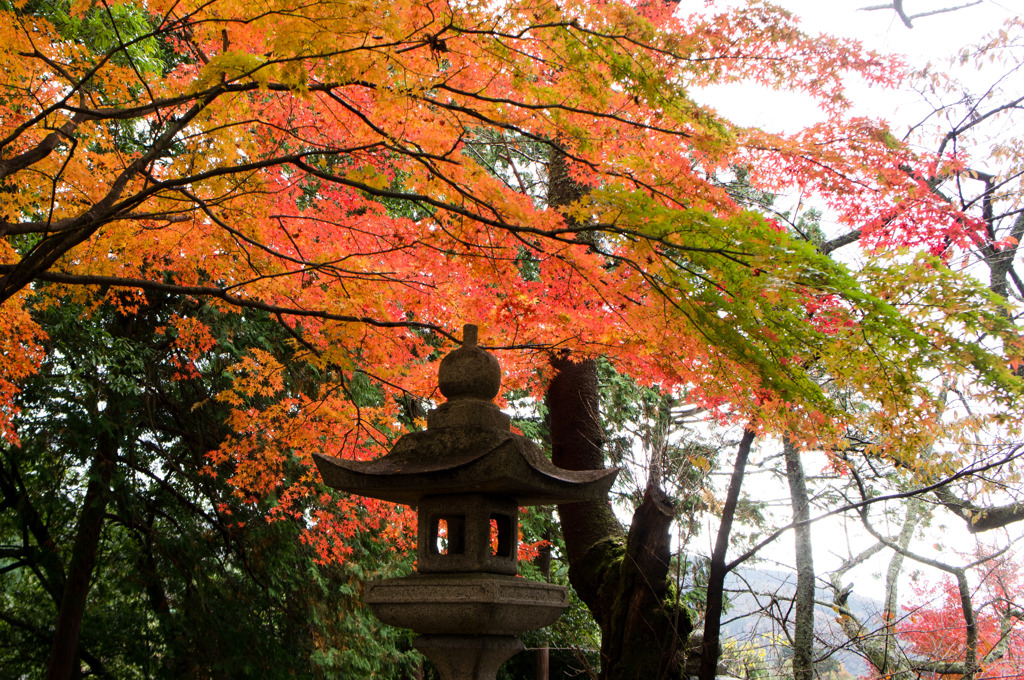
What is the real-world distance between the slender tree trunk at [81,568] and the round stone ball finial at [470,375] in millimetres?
6546

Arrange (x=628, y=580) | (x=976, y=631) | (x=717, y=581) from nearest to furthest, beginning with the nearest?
1. (x=717, y=581)
2. (x=628, y=580)
3. (x=976, y=631)

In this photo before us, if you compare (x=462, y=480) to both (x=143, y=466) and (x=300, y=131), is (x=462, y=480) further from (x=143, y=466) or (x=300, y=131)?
(x=143, y=466)

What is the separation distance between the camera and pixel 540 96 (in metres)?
4.06

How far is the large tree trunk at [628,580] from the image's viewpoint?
16.5 feet

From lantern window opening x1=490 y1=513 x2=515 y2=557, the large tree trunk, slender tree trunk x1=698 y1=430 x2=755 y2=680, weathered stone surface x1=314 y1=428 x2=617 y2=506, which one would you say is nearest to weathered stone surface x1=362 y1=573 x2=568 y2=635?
lantern window opening x1=490 y1=513 x2=515 y2=557

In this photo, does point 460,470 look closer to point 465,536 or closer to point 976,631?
point 465,536

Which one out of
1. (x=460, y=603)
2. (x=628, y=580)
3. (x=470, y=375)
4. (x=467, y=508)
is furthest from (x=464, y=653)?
(x=628, y=580)

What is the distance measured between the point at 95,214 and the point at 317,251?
2.34 metres

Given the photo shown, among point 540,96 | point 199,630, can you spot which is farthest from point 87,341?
point 540,96

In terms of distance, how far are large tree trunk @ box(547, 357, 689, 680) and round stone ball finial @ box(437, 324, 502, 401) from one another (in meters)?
1.59

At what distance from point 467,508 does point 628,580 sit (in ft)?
6.34

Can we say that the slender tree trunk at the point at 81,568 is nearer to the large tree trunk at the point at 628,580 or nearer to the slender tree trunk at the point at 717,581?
the large tree trunk at the point at 628,580

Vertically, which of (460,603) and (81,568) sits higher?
(81,568)

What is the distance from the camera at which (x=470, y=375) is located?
431cm
